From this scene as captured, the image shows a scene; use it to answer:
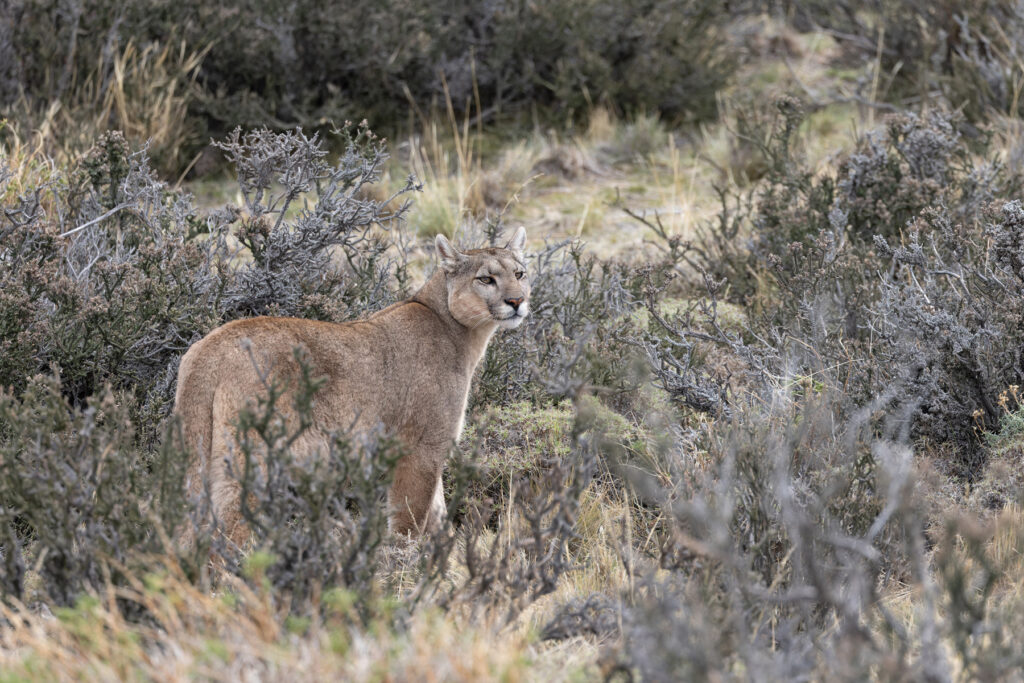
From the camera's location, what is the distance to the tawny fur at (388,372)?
3.91m

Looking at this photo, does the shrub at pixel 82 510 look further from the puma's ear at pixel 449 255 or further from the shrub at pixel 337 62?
the shrub at pixel 337 62

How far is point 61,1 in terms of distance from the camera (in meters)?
8.66

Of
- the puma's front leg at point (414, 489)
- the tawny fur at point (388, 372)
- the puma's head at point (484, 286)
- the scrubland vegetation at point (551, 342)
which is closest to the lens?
the scrubland vegetation at point (551, 342)

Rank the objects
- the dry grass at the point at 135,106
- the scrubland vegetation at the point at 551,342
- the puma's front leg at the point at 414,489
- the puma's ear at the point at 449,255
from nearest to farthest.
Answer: the scrubland vegetation at the point at 551,342 → the puma's front leg at the point at 414,489 → the puma's ear at the point at 449,255 → the dry grass at the point at 135,106

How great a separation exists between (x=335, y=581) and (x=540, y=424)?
2.04 m

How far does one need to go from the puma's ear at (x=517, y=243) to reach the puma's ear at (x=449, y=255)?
29 cm

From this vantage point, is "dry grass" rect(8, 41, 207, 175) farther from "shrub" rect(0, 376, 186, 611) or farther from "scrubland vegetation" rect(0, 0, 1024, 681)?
"shrub" rect(0, 376, 186, 611)

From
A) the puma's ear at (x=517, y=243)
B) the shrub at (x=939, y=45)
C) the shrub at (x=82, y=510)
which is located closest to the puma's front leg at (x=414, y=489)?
the puma's ear at (x=517, y=243)

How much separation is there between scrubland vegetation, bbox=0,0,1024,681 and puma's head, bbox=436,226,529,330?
353 mm

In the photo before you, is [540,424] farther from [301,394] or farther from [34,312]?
[34,312]

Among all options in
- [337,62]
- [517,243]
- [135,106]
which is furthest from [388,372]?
[337,62]

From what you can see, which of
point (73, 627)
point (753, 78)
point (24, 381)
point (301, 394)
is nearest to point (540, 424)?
point (301, 394)

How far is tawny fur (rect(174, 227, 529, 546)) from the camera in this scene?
12.8ft

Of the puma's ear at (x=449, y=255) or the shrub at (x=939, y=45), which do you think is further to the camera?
the shrub at (x=939, y=45)
